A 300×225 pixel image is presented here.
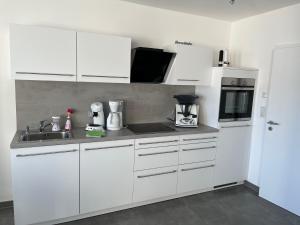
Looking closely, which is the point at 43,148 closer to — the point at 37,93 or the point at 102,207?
the point at 37,93

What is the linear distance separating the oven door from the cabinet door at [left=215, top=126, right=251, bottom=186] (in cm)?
17

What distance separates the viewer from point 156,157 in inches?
105

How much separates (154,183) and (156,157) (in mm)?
319

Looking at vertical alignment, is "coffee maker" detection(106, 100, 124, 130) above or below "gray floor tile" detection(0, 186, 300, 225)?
above

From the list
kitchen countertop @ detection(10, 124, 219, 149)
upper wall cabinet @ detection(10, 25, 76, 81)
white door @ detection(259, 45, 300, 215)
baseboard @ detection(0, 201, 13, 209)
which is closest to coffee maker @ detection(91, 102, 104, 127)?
kitchen countertop @ detection(10, 124, 219, 149)

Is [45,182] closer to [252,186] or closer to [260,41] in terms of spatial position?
[252,186]

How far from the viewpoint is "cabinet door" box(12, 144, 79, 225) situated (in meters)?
2.12

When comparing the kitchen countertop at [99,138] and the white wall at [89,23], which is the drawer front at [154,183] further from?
the white wall at [89,23]

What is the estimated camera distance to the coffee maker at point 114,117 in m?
2.72

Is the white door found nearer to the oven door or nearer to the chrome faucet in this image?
the oven door

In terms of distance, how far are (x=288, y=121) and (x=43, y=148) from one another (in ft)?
9.07

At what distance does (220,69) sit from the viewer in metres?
3.00

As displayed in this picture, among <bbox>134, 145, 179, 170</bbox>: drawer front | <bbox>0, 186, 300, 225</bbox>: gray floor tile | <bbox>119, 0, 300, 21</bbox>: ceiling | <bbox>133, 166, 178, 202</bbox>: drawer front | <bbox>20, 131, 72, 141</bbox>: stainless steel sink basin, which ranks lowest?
<bbox>0, 186, 300, 225</bbox>: gray floor tile

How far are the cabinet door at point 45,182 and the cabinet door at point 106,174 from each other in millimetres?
90
